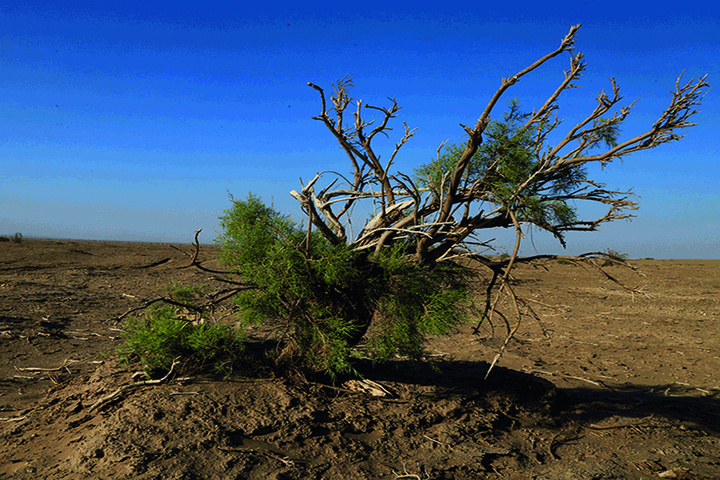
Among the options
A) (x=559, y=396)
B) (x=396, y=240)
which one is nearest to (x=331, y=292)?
(x=396, y=240)

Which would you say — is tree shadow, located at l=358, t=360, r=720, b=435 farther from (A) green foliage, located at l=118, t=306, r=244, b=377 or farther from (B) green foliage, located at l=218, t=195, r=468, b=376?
(A) green foliage, located at l=118, t=306, r=244, b=377

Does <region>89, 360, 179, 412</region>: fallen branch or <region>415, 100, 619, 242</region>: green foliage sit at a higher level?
<region>415, 100, 619, 242</region>: green foliage

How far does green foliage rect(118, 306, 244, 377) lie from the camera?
5391 millimetres

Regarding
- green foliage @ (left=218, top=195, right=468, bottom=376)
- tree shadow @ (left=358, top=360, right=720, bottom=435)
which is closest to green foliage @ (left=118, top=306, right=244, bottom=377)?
green foliage @ (left=218, top=195, right=468, bottom=376)

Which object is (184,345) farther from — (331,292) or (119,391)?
(331,292)

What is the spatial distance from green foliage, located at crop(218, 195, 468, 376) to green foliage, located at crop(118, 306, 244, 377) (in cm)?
42

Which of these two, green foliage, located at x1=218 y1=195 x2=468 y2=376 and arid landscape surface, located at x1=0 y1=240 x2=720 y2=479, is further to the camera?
green foliage, located at x1=218 y1=195 x2=468 y2=376

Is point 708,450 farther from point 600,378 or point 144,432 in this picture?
point 144,432

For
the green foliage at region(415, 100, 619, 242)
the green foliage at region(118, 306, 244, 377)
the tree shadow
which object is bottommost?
the tree shadow

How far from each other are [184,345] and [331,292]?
1.75 m

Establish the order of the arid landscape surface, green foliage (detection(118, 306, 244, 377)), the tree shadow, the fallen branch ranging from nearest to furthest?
1. the arid landscape surface
2. the fallen branch
3. green foliage (detection(118, 306, 244, 377))
4. the tree shadow

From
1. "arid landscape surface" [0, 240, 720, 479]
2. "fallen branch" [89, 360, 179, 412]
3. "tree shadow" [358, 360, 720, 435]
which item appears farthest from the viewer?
"tree shadow" [358, 360, 720, 435]

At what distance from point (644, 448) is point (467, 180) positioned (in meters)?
3.68

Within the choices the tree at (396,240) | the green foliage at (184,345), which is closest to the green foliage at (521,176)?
the tree at (396,240)
